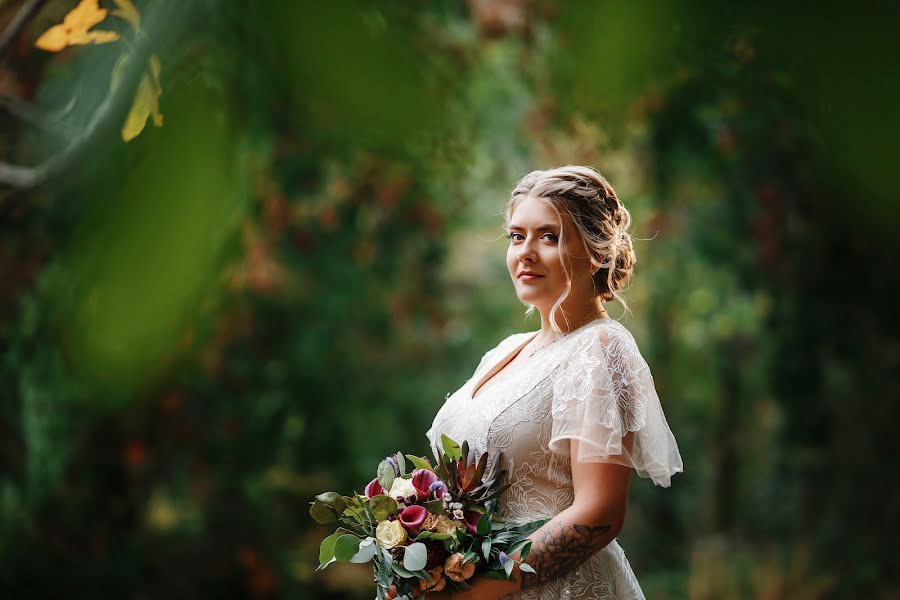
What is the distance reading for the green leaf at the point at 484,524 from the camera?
163 centimetres

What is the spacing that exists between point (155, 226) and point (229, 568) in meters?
5.56

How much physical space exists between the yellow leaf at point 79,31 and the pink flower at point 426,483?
3.83 feet

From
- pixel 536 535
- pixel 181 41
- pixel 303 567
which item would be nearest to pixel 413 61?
pixel 181 41

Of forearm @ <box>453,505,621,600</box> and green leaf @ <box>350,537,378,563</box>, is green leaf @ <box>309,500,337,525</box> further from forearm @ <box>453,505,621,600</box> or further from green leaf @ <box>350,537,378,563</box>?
forearm @ <box>453,505,621,600</box>

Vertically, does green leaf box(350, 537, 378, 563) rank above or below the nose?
below

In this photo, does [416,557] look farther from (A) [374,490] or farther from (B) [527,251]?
(B) [527,251]

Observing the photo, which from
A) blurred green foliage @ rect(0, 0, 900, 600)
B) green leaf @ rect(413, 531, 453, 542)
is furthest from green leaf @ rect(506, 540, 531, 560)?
blurred green foliage @ rect(0, 0, 900, 600)

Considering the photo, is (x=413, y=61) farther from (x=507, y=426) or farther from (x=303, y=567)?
(x=303, y=567)

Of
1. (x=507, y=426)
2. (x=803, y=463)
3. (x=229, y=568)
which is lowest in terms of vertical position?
(x=229, y=568)

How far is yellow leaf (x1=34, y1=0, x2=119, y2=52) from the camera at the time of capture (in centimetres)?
43

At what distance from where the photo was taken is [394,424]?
6277 mm

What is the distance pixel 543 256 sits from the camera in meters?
1.82

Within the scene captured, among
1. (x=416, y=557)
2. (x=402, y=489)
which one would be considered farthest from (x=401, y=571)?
(x=402, y=489)

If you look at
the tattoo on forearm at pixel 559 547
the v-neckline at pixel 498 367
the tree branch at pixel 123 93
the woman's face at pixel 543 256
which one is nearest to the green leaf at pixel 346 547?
the tattoo on forearm at pixel 559 547
